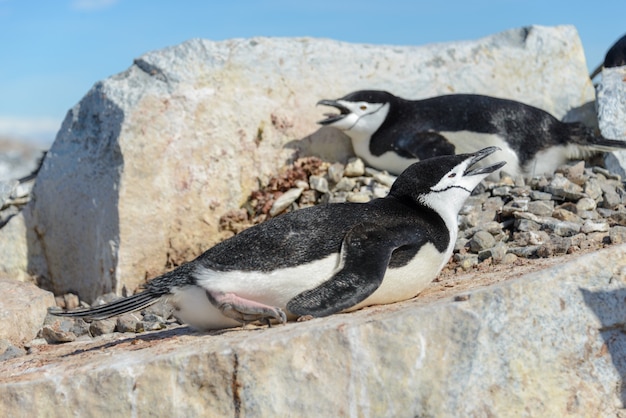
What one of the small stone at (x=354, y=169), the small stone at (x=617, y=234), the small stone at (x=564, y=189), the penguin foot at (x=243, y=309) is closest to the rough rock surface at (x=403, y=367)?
the penguin foot at (x=243, y=309)

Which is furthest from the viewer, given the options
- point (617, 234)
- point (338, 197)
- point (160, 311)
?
point (338, 197)

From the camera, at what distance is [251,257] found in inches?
163

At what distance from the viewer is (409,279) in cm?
425

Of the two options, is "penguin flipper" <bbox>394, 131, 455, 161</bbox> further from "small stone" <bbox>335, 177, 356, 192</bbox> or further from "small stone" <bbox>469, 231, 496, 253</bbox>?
"small stone" <bbox>469, 231, 496, 253</bbox>

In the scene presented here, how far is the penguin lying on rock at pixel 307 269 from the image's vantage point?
155 inches

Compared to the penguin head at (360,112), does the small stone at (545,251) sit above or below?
below

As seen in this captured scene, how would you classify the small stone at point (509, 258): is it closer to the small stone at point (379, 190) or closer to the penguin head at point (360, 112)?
the small stone at point (379, 190)

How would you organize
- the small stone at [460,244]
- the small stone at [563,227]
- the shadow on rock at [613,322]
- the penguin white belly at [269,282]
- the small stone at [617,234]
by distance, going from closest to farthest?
the shadow on rock at [613,322], the penguin white belly at [269,282], the small stone at [617,234], the small stone at [563,227], the small stone at [460,244]

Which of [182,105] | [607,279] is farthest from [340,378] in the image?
[182,105]

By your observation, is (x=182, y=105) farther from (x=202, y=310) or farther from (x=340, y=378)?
(x=340, y=378)

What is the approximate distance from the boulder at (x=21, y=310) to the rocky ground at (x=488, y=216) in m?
0.10

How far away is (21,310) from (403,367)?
116 inches

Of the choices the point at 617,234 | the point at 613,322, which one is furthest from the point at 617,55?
the point at 613,322

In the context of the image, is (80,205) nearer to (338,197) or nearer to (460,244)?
(338,197)
